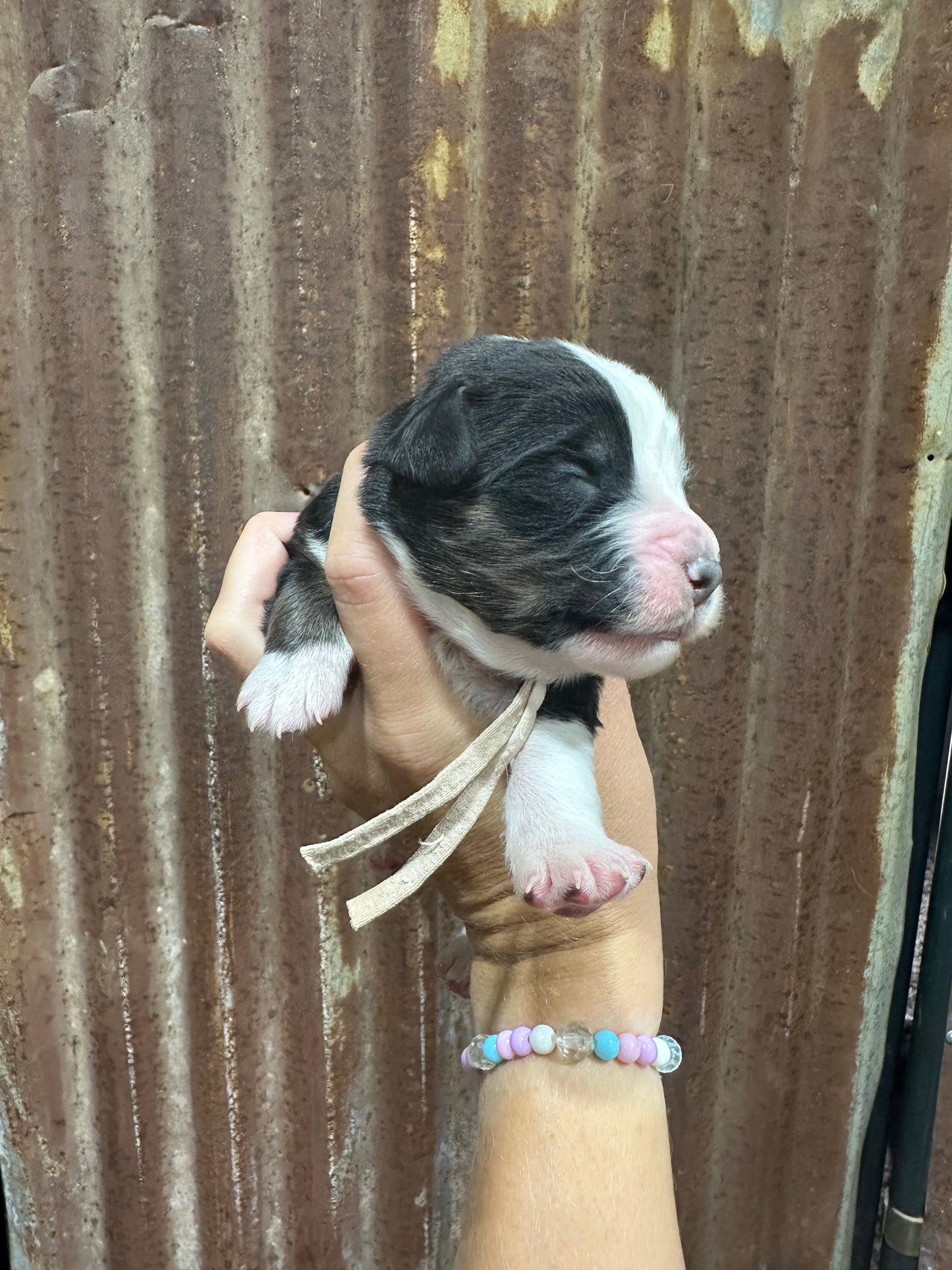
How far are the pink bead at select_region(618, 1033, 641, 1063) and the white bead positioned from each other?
13cm

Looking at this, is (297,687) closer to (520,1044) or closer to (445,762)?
(445,762)

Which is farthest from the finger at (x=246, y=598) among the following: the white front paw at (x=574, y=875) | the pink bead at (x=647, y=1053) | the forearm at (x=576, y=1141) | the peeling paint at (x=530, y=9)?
the peeling paint at (x=530, y=9)

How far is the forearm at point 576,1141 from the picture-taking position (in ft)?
4.98

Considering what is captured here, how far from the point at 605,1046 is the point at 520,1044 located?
160 mm

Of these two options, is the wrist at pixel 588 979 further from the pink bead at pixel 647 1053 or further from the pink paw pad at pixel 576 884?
the pink paw pad at pixel 576 884

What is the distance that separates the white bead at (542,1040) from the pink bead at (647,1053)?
168 mm

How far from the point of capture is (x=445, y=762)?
1651 millimetres

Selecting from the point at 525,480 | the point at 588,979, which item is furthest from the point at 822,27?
the point at 588,979

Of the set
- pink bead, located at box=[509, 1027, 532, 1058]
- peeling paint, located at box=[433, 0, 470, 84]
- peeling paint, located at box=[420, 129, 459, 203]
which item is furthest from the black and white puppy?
peeling paint, located at box=[433, 0, 470, 84]

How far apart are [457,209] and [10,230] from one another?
0.99m

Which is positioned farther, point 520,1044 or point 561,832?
point 520,1044

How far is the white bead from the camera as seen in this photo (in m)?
1.65

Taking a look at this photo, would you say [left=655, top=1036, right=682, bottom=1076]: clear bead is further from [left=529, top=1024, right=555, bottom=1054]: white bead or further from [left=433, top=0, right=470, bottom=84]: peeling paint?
[left=433, top=0, right=470, bottom=84]: peeling paint

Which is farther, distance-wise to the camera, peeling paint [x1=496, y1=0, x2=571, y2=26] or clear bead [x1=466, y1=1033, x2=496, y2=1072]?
peeling paint [x1=496, y1=0, x2=571, y2=26]
